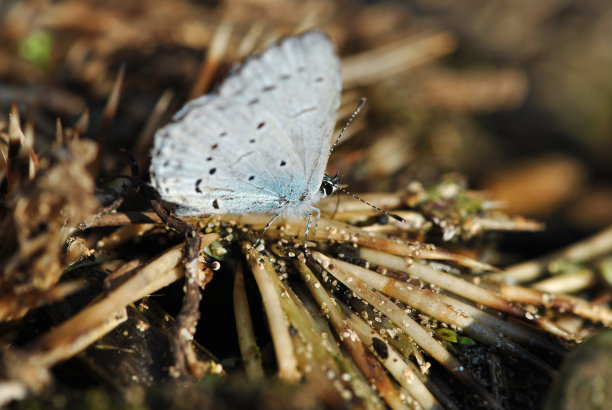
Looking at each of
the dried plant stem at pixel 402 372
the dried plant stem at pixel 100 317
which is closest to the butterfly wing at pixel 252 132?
the dried plant stem at pixel 100 317

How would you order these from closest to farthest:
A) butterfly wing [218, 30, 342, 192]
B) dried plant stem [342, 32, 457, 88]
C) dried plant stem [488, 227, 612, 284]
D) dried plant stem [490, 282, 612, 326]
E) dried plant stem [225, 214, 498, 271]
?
butterfly wing [218, 30, 342, 192] < dried plant stem [225, 214, 498, 271] < dried plant stem [490, 282, 612, 326] < dried plant stem [488, 227, 612, 284] < dried plant stem [342, 32, 457, 88]

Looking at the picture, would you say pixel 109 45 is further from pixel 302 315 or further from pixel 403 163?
pixel 302 315

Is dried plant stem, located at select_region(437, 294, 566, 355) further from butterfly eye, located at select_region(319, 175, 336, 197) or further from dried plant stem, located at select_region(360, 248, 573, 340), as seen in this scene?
butterfly eye, located at select_region(319, 175, 336, 197)

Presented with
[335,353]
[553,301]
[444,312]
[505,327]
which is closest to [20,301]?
[335,353]

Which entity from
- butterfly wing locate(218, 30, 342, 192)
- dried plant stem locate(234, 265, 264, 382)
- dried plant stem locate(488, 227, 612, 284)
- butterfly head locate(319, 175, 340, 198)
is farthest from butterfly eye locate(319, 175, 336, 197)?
dried plant stem locate(488, 227, 612, 284)

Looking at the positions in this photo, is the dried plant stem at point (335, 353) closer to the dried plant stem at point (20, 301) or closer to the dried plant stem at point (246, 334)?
the dried plant stem at point (246, 334)
